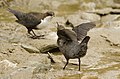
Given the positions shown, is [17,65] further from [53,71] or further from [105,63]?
[105,63]

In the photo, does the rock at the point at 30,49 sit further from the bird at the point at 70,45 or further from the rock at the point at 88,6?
the rock at the point at 88,6

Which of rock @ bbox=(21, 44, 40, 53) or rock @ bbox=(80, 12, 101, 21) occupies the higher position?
rock @ bbox=(21, 44, 40, 53)

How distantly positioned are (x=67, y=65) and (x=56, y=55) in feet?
3.02

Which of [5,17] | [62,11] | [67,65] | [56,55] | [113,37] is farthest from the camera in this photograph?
[62,11]

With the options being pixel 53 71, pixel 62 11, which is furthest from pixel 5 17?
pixel 53 71

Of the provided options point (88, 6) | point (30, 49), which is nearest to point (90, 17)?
point (88, 6)

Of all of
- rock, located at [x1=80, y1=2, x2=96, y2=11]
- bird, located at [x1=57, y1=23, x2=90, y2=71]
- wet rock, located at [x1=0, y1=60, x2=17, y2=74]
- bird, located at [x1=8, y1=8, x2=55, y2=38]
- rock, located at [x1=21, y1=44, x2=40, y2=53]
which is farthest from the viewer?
rock, located at [x1=80, y1=2, x2=96, y2=11]

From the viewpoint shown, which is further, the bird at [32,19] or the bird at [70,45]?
the bird at [32,19]

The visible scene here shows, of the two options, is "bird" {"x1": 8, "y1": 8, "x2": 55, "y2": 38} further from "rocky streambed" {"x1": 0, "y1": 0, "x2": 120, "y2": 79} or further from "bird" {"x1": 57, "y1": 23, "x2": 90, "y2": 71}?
"bird" {"x1": 57, "y1": 23, "x2": 90, "y2": 71}

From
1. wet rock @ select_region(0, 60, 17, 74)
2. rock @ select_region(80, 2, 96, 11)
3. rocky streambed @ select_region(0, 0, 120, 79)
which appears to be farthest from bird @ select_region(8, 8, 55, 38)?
rock @ select_region(80, 2, 96, 11)

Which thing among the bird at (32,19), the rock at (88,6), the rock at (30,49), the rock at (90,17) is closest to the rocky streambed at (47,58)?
the rock at (30,49)

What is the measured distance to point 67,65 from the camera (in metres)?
8.35

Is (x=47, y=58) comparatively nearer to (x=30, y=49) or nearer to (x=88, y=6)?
(x=30, y=49)

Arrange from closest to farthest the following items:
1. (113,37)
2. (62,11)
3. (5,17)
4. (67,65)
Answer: (67,65), (113,37), (5,17), (62,11)
